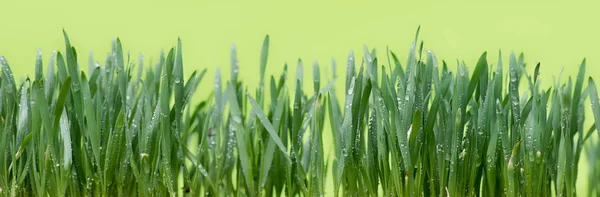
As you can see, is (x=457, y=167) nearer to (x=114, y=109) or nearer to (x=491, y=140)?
(x=491, y=140)

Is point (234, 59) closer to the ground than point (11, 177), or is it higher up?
higher up

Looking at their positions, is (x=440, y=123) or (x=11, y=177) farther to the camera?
(x=11, y=177)

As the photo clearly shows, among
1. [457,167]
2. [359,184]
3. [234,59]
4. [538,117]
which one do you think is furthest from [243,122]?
[538,117]

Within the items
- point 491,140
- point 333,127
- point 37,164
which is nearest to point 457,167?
point 491,140

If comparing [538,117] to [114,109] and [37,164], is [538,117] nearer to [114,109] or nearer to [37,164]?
[114,109]

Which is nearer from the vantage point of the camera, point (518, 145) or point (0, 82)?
point (518, 145)

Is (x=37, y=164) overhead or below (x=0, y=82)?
below
